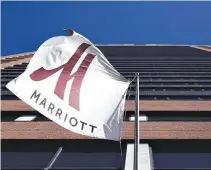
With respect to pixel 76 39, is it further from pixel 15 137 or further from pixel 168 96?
pixel 168 96

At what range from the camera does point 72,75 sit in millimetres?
8844

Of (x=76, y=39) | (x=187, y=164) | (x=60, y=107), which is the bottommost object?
(x=187, y=164)

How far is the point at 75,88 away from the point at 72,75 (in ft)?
1.02

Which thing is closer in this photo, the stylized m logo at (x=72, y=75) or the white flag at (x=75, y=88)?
the white flag at (x=75, y=88)

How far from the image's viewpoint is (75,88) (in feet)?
28.7

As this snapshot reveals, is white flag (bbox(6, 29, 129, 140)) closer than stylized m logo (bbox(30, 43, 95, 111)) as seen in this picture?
Yes

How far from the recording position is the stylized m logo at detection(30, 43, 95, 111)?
865cm

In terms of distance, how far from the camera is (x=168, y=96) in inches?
904

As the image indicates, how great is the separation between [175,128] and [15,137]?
5.95 m

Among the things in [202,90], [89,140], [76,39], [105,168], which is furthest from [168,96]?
[76,39]

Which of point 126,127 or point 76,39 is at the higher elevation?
point 76,39

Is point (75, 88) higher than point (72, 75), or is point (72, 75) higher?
Result: point (72, 75)

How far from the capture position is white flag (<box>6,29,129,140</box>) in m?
8.38

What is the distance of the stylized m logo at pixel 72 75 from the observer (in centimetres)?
865
